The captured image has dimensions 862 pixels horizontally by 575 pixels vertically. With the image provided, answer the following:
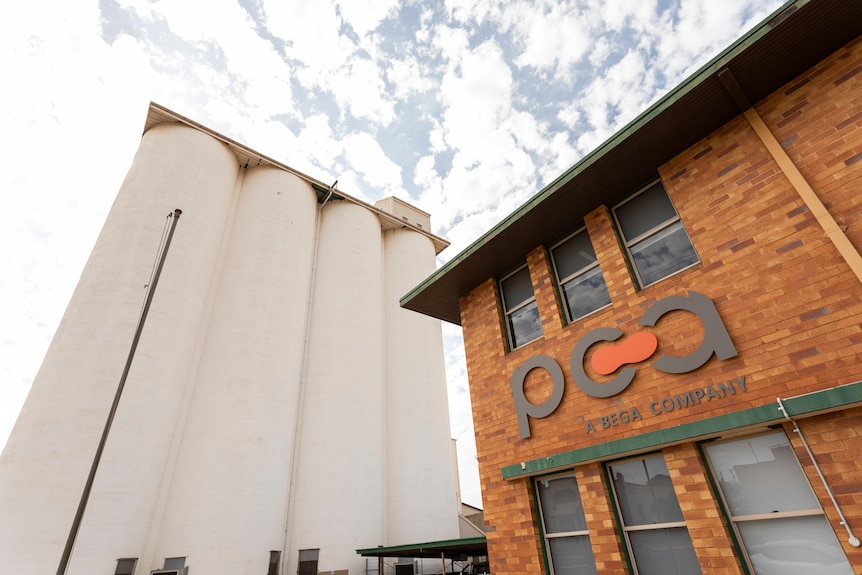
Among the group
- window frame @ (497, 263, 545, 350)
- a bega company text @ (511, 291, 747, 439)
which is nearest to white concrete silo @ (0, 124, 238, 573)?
window frame @ (497, 263, 545, 350)

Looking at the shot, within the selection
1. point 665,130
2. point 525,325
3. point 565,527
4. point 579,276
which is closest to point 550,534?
point 565,527

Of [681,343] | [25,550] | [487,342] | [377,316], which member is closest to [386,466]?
[377,316]

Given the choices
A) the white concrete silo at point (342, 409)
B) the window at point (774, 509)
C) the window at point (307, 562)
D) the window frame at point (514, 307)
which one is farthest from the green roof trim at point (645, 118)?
the window at point (307, 562)

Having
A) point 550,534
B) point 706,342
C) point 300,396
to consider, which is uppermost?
point 300,396

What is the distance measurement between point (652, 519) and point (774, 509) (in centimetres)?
143

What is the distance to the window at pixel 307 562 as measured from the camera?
17.0 meters

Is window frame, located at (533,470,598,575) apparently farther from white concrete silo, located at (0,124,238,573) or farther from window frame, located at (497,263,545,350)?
white concrete silo, located at (0,124,238,573)

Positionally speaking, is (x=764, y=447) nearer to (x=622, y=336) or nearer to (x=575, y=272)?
(x=622, y=336)

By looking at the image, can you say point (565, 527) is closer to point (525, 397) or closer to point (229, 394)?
point (525, 397)

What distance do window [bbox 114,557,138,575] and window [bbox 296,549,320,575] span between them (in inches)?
224

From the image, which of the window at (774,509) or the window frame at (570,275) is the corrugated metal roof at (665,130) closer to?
the window frame at (570,275)

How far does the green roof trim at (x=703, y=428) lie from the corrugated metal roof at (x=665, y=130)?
12.9 ft

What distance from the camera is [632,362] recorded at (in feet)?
20.2

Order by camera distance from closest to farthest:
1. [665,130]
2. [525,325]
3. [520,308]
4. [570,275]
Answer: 1. [665,130]
2. [570,275]
3. [525,325]
4. [520,308]
